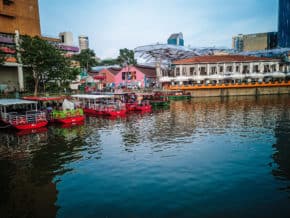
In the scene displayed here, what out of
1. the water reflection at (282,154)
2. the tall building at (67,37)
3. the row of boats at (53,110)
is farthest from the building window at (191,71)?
the tall building at (67,37)

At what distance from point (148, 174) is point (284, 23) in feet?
452

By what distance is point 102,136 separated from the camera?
2238 cm

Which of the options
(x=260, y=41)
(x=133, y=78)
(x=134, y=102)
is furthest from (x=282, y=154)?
(x=260, y=41)

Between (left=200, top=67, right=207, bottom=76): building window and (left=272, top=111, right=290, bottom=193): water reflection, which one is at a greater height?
(left=200, top=67, right=207, bottom=76): building window

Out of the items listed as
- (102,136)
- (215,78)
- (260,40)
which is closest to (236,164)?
(102,136)

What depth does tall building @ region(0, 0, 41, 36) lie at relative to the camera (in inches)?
1895

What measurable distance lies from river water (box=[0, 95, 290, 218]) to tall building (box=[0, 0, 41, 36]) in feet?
120

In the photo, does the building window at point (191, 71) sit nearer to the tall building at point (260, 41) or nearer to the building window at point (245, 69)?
the building window at point (245, 69)

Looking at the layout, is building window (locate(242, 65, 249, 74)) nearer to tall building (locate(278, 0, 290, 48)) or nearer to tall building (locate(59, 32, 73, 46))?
tall building (locate(278, 0, 290, 48))

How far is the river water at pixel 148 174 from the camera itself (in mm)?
9531

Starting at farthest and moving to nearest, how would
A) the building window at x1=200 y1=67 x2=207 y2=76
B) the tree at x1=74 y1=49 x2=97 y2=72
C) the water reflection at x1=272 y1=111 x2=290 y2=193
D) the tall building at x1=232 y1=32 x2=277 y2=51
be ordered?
the tall building at x1=232 y1=32 x2=277 y2=51, the tree at x1=74 y1=49 x2=97 y2=72, the building window at x1=200 y1=67 x2=207 y2=76, the water reflection at x1=272 y1=111 x2=290 y2=193

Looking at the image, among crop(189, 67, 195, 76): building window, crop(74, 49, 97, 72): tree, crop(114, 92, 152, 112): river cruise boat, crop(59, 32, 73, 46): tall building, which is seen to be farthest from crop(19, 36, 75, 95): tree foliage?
crop(59, 32, 73, 46): tall building

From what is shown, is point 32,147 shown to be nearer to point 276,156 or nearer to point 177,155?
point 177,155

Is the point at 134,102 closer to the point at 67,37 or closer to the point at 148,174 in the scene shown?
the point at 148,174
